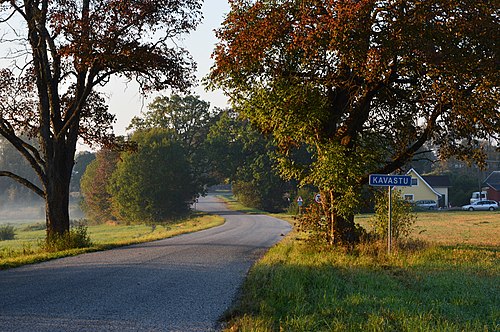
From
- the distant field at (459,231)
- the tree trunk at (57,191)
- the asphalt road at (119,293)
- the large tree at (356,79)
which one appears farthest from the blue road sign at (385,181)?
the tree trunk at (57,191)

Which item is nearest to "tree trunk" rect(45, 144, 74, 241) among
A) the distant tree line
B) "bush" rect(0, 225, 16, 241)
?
the distant tree line

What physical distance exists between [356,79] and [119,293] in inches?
400

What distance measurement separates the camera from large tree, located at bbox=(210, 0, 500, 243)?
13922mm

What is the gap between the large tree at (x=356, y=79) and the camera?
45.7 feet

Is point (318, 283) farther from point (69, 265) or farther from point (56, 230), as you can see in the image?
point (56, 230)

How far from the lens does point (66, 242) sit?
18016mm

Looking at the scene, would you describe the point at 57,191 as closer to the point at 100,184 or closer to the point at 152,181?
the point at 152,181

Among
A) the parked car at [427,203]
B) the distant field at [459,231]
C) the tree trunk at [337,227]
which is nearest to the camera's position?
the tree trunk at [337,227]

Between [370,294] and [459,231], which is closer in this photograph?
[370,294]

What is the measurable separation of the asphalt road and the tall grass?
62 centimetres

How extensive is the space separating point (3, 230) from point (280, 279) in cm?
5658

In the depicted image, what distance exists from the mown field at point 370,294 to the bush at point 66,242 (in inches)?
291

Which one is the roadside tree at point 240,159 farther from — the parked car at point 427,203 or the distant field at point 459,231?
the distant field at point 459,231

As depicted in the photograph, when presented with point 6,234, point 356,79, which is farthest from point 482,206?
point 356,79
